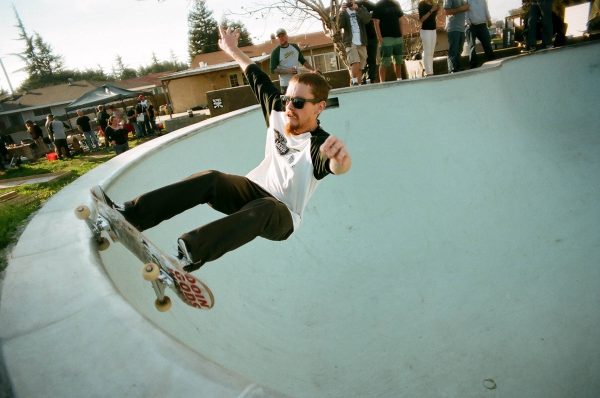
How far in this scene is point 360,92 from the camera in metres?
6.40

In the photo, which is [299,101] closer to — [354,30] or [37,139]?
[354,30]

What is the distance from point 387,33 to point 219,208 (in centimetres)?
683

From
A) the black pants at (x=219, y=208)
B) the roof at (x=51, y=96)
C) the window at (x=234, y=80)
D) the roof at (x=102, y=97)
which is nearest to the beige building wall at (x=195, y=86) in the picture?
the window at (x=234, y=80)

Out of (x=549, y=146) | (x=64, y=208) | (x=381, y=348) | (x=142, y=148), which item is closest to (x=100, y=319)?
(x=64, y=208)

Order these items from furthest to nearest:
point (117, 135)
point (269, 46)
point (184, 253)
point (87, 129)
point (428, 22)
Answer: point (269, 46), point (87, 129), point (117, 135), point (428, 22), point (184, 253)

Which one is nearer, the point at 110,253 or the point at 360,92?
the point at 110,253

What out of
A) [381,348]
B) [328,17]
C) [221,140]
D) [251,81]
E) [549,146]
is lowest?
[381,348]

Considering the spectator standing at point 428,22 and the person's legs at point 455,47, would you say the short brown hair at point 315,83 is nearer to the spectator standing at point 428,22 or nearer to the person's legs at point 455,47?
the spectator standing at point 428,22

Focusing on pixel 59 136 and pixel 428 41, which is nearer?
pixel 428 41

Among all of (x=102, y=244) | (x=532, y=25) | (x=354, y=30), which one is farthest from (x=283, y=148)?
(x=532, y=25)

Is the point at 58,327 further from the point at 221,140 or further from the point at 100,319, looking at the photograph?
the point at 221,140

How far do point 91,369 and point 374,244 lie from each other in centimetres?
388

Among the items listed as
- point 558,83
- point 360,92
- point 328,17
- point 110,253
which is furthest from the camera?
point 328,17

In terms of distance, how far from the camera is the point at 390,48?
8.07 metres
